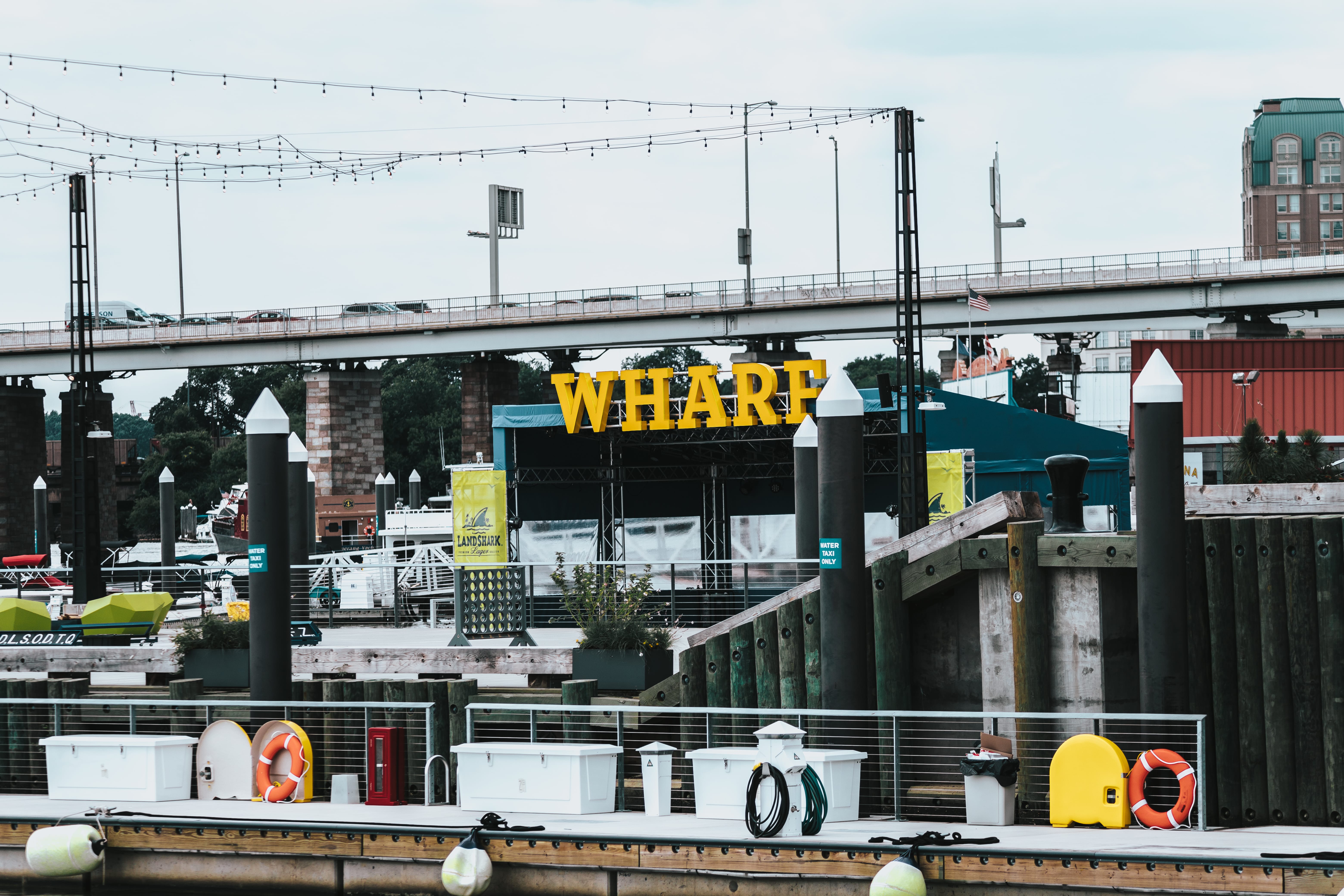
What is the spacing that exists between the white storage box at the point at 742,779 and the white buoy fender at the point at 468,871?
1.94 meters

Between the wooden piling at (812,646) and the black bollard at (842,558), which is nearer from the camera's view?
the black bollard at (842,558)

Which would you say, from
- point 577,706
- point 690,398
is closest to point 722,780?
point 577,706

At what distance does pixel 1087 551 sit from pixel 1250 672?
4.92ft

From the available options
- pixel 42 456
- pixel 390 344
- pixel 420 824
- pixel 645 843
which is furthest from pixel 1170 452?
pixel 42 456

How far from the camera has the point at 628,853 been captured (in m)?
11.0

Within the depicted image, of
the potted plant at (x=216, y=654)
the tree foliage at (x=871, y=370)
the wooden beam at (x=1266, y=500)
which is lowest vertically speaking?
the potted plant at (x=216, y=654)

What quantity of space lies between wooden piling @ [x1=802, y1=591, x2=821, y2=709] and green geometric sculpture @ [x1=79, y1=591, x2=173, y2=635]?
9425 millimetres

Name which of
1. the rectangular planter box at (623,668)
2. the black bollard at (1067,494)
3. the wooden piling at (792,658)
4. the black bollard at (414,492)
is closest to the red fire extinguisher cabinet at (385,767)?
the rectangular planter box at (623,668)

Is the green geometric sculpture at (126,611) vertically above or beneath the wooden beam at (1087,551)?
beneath

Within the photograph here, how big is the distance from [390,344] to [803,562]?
71.2 meters

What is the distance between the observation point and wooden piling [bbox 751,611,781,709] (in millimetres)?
13375

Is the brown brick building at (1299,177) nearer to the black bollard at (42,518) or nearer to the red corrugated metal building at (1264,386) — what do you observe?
the red corrugated metal building at (1264,386)

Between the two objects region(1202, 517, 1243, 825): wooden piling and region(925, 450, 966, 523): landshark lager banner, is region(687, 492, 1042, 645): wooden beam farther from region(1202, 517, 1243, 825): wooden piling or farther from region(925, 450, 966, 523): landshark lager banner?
region(925, 450, 966, 523): landshark lager banner

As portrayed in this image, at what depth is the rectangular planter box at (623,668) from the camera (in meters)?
14.5
